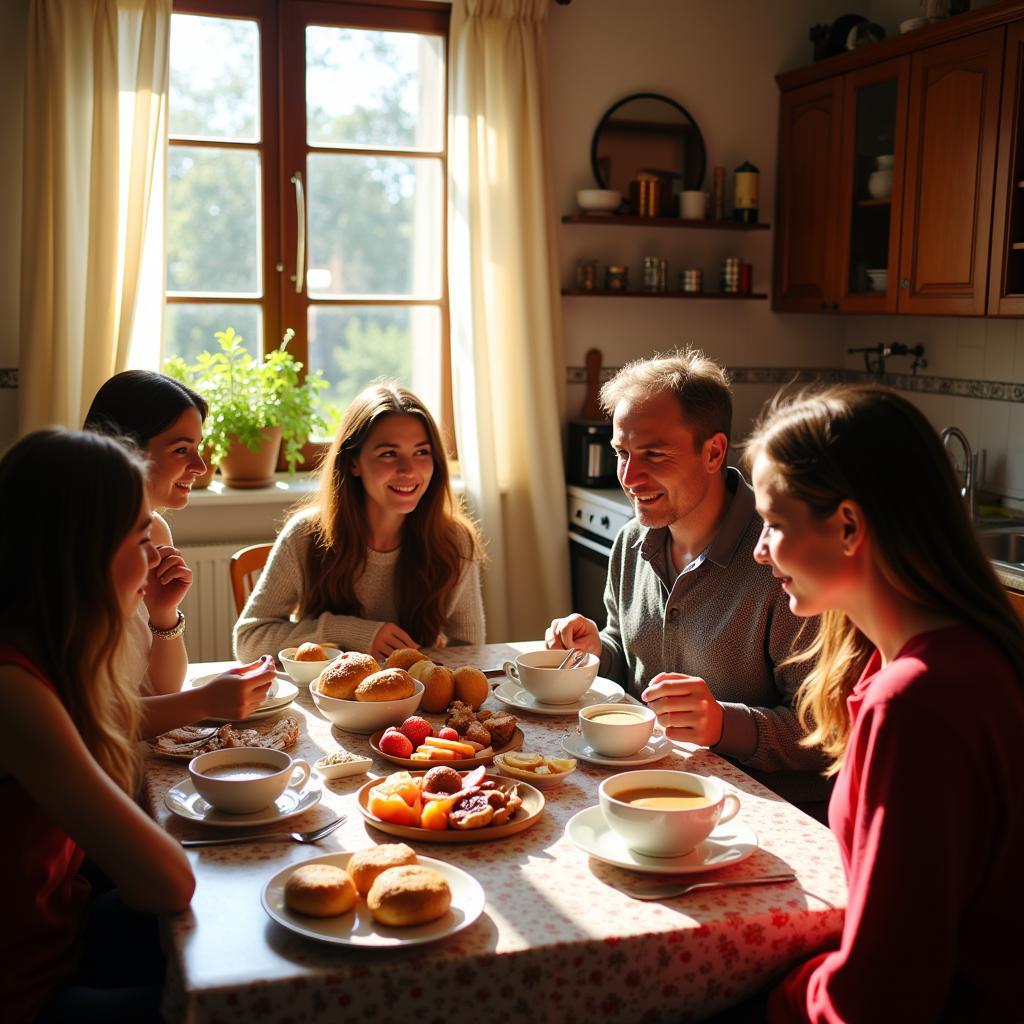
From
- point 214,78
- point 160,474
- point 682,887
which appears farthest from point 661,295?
point 682,887

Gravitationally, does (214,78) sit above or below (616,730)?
above

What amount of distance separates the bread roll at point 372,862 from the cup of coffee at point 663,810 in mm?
236

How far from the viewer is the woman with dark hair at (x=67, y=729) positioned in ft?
4.00

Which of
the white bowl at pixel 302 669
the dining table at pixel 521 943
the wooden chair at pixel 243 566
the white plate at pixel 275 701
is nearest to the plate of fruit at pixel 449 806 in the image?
the dining table at pixel 521 943

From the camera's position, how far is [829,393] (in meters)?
1.30

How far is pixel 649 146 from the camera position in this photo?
13.4 ft

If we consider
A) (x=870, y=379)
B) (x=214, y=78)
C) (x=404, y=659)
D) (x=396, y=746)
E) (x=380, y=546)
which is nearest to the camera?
(x=396, y=746)

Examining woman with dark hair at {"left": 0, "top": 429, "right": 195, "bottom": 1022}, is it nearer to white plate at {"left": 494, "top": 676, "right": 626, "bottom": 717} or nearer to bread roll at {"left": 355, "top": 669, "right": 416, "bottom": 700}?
bread roll at {"left": 355, "top": 669, "right": 416, "bottom": 700}

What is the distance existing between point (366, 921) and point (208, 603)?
2.50m

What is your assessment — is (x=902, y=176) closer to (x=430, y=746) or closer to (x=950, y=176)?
(x=950, y=176)

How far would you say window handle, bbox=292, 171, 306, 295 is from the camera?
3789 millimetres

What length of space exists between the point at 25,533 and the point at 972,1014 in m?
1.10

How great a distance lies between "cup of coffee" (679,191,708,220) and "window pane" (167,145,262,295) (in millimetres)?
1428

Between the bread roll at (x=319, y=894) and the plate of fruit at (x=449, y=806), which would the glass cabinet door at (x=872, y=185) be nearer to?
the plate of fruit at (x=449, y=806)
